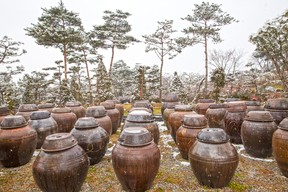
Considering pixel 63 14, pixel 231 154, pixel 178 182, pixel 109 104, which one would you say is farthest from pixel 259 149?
pixel 63 14

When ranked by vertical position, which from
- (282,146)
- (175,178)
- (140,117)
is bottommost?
(175,178)

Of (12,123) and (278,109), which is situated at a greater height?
(278,109)

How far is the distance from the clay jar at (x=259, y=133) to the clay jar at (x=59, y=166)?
489 centimetres

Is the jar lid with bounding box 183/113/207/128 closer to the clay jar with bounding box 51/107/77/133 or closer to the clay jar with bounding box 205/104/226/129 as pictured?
the clay jar with bounding box 205/104/226/129

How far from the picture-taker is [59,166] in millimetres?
3959

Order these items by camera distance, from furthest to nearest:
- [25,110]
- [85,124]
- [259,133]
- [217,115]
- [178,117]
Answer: [25,110], [217,115], [178,117], [259,133], [85,124]

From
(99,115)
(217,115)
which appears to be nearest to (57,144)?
(99,115)

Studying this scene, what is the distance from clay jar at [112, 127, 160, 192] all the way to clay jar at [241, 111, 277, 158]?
3413mm

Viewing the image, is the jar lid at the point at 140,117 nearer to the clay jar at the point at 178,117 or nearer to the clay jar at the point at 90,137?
the clay jar at the point at 90,137

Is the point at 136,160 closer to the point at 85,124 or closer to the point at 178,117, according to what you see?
the point at 85,124

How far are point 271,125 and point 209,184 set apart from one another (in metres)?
2.90

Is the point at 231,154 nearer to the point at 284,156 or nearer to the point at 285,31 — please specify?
the point at 284,156

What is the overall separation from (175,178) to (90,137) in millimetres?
2531

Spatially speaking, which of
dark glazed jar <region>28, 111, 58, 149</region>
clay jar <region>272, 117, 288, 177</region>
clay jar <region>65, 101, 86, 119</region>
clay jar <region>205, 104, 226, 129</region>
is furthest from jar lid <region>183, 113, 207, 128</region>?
clay jar <region>65, 101, 86, 119</region>
